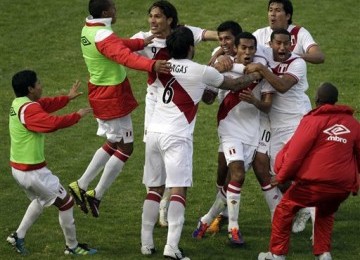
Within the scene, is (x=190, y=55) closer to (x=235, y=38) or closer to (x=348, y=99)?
(x=235, y=38)

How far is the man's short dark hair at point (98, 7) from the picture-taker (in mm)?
15156

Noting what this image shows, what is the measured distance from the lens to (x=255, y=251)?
14.5 metres

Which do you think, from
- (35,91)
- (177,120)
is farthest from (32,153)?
(177,120)

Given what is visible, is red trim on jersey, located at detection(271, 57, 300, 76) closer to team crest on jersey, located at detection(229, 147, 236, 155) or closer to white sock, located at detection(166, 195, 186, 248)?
team crest on jersey, located at detection(229, 147, 236, 155)

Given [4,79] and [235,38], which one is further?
[4,79]

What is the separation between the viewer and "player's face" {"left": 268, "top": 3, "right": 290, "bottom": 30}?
15.6m

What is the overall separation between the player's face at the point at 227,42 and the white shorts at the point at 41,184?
2.85 meters

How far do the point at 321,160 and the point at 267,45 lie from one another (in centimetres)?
289

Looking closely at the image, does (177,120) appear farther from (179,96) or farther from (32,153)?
(32,153)

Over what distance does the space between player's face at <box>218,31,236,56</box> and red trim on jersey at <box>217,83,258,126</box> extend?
0.52 m

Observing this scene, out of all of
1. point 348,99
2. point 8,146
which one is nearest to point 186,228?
point 8,146

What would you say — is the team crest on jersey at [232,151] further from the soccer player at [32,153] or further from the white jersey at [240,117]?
the soccer player at [32,153]

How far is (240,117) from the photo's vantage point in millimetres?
14766

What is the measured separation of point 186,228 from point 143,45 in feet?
8.60
